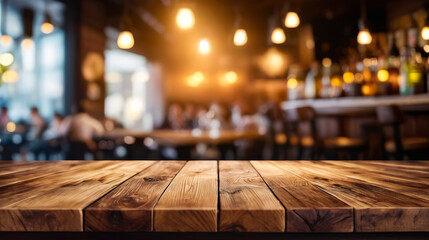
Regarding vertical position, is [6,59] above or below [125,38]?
above

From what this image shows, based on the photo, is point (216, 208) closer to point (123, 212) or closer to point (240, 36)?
point (123, 212)

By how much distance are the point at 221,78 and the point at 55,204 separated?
9507 mm

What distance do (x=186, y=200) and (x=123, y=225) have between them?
14 cm

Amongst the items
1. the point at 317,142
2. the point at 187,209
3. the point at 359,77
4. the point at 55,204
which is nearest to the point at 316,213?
the point at 187,209

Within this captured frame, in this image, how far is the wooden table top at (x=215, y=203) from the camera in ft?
2.07

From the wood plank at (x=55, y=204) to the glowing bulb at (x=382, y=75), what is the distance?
3.01 m

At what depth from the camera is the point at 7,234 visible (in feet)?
2.34

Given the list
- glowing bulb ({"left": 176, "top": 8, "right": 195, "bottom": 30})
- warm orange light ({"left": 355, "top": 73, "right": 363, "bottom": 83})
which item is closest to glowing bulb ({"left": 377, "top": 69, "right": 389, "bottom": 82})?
warm orange light ({"left": 355, "top": 73, "right": 363, "bottom": 83})

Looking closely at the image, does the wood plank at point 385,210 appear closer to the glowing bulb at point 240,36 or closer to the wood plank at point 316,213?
the wood plank at point 316,213

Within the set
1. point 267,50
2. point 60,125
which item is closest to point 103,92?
point 60,125

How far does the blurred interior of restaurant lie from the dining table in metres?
1.58

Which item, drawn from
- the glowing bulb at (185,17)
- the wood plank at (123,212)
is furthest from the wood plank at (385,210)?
the glowing bulb at (185,17)

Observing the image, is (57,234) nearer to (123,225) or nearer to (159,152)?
(123,225)

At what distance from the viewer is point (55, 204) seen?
0.67 m
